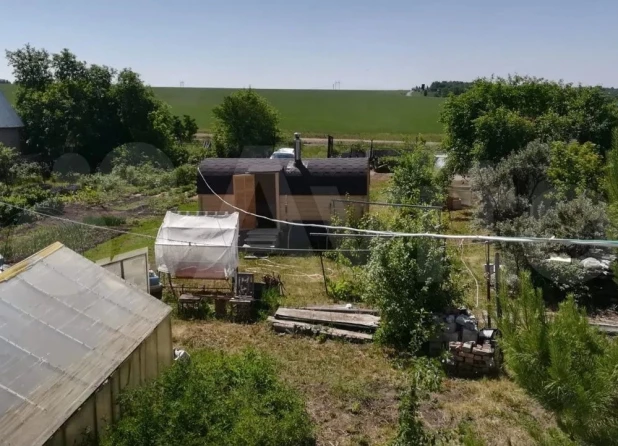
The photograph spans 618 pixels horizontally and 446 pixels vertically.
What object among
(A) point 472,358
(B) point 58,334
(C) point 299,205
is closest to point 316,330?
(A) point 472,358

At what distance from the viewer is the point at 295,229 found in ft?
61.8

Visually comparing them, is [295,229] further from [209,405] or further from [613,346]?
[613,346]

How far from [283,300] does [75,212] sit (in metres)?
11.5

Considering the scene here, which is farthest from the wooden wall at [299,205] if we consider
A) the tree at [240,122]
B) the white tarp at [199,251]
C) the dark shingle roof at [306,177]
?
the tree at [240,122]

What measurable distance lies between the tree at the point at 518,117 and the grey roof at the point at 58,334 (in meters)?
17.5

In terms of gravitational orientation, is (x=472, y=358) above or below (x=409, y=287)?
below

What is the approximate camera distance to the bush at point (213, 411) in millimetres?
5758

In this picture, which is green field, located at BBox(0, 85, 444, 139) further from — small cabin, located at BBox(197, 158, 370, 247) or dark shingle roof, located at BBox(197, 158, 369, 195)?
small cabin, located at BBox(197, 158, 370, 247)

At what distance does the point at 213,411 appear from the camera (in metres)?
6.15

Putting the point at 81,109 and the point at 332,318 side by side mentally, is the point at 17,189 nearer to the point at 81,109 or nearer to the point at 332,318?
the point at 81,109

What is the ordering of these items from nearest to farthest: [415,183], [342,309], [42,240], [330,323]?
[330,323], [342,309], [42,240], [415,183]

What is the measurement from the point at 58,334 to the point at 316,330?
230 inches

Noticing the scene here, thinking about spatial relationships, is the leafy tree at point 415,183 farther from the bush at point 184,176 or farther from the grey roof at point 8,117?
the grey roof at point 8,117

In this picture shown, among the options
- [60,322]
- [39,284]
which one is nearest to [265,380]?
[60,322]
